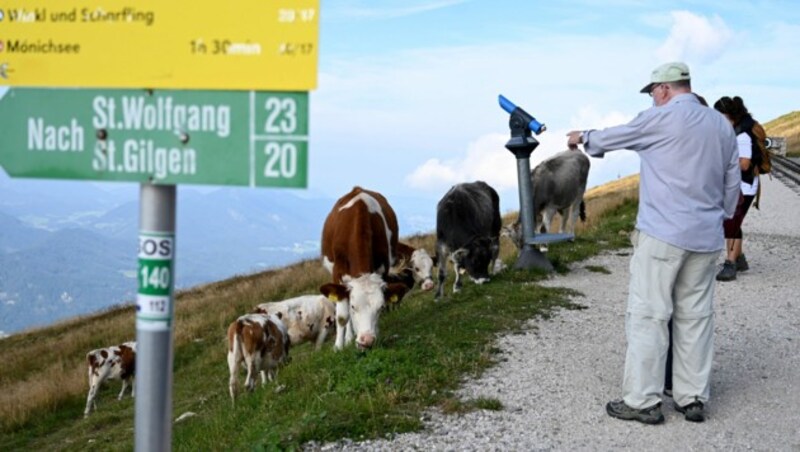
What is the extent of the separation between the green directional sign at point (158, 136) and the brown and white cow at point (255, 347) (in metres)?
7.83

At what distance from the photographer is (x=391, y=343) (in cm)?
923

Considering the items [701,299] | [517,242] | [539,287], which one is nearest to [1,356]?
→ [517,242]

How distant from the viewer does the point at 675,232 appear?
6.62m

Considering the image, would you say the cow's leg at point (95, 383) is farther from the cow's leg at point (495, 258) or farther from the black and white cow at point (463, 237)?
the cow's leg at point (495, 258)

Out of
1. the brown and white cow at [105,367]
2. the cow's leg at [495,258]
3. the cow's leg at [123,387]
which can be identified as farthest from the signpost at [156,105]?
the cow's leg at [123,387]

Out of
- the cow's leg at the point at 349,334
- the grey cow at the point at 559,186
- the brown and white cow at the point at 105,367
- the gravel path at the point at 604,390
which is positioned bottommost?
the brown and white cow at the point at 105,367

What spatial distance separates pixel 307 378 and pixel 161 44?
5.52 metres

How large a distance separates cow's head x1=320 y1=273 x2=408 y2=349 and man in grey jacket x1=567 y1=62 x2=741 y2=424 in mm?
3158

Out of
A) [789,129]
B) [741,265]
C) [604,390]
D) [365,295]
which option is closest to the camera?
[604,390]

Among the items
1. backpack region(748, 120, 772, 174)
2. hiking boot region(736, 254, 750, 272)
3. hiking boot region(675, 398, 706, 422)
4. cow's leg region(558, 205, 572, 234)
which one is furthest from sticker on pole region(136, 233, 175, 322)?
cow's leg region(558, 205, 572, 234)

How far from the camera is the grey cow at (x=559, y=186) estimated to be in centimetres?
1767

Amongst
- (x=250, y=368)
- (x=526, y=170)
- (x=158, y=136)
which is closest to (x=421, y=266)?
(x=526, y=170)

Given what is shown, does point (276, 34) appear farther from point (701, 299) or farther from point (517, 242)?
point (517, 242)

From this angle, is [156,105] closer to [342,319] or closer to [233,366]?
[342,319]
